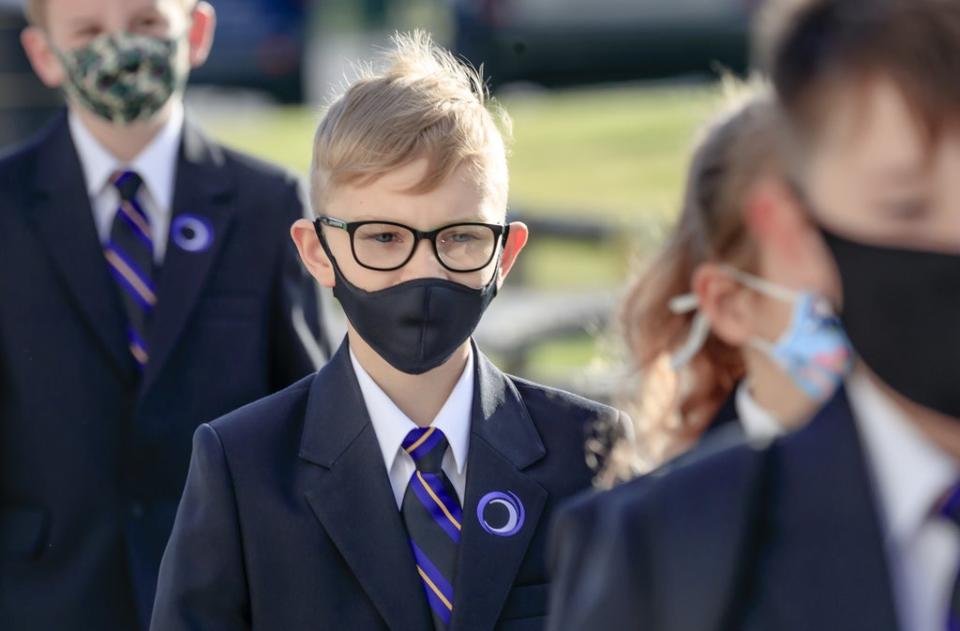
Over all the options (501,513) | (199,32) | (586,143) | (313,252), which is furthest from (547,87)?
(501,513)

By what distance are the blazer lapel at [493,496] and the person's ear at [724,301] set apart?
681 mm

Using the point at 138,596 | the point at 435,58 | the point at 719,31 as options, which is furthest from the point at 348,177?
the point at 719,31

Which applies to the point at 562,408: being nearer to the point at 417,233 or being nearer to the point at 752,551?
the point at 417,233

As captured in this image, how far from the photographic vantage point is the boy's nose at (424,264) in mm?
2943

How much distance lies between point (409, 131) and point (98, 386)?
1.23 meters

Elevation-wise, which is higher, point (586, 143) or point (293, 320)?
point (293, 320)

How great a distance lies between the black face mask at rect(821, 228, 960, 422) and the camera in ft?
6.57

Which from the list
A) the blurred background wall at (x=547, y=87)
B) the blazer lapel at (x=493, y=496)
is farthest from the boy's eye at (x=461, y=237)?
the blurred background wall at (x=547, y=87)

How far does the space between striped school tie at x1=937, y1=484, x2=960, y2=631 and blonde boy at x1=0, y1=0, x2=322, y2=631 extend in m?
2.10

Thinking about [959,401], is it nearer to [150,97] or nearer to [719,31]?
[150,97]

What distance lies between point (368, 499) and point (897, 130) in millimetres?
1210

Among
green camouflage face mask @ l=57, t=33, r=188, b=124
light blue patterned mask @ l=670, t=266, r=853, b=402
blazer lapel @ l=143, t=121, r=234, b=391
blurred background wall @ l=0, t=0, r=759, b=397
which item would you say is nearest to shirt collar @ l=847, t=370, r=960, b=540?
light blue patterned mask @ l=670, t=266, r=853, b=402

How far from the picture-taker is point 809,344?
2.26m

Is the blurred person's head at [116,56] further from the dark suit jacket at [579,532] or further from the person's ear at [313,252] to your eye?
the dark suit jacket at [579,532]
